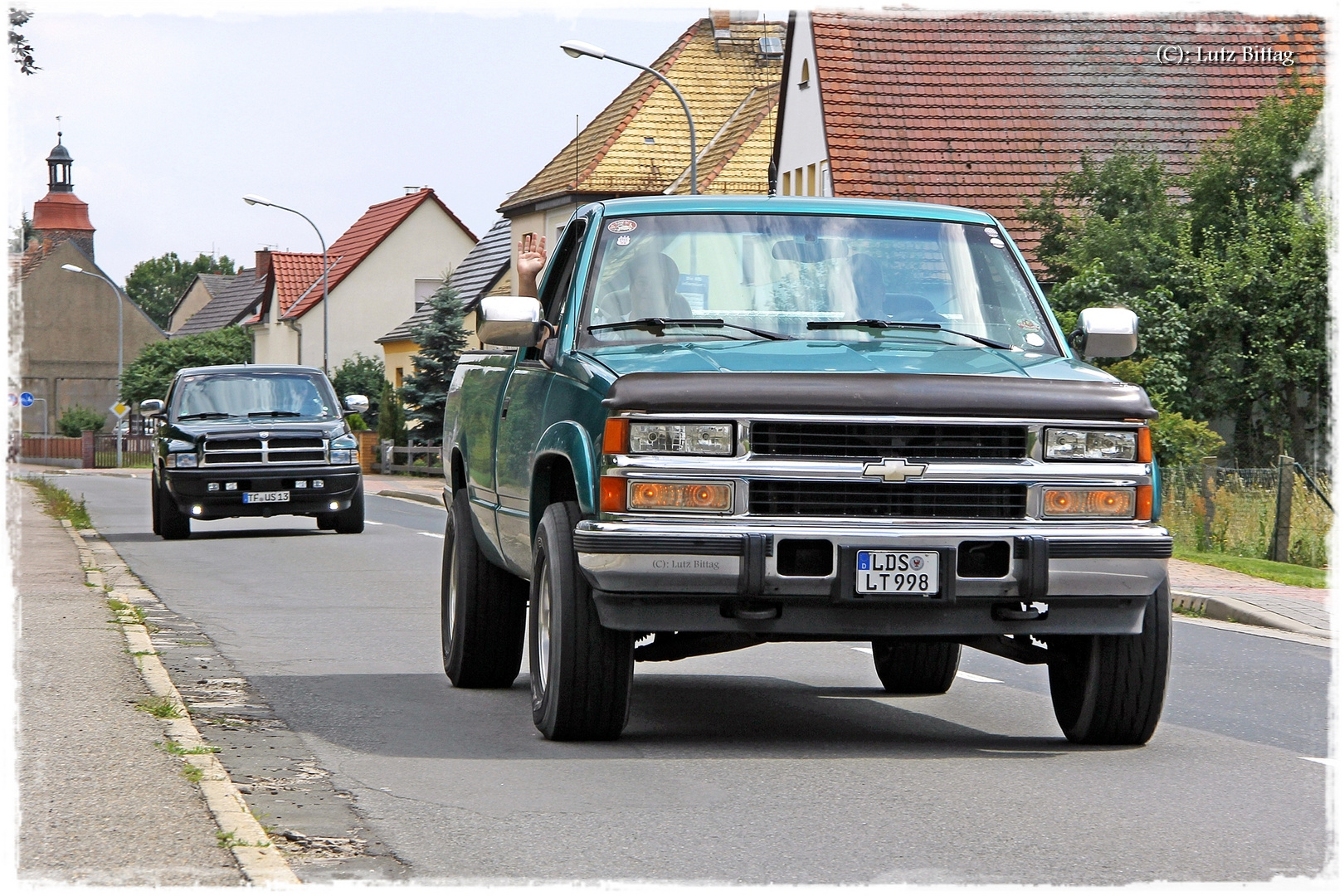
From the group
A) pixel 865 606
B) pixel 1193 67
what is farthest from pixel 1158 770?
pixel 1193 67

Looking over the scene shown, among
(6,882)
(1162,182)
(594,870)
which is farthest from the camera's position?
(1162,182)

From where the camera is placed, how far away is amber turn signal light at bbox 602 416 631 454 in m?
7.15

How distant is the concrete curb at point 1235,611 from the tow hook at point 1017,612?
22.2 ft

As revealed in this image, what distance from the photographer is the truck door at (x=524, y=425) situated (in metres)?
8.33

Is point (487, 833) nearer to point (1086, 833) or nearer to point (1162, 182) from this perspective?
point (1086, 833)

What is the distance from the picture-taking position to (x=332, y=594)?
1559cm

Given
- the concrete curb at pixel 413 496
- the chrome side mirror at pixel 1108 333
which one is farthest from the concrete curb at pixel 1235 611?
the concrete curb at pixel 413 496

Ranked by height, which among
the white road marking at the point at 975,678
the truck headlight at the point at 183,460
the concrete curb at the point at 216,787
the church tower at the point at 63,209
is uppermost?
the church tower at the point at 63,209

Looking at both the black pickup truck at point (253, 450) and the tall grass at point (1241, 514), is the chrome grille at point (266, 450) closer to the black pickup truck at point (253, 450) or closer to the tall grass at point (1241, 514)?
the black pickup truck at point (253, 450)

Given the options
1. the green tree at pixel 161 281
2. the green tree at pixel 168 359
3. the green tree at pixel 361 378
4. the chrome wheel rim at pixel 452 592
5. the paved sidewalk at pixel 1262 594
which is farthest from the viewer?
the green tree at pixel 161 281

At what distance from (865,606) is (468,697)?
2.88 m

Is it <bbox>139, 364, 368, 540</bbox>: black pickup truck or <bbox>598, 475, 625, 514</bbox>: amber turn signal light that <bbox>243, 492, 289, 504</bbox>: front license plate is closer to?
<bbox>139, 364, 368, 540</bbox>: black pickup truck

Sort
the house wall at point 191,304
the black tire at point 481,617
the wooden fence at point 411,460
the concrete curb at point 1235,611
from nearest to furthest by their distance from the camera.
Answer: the black tire at point 481,617 < the concrete curb at point 1235,611 < the wooden fence at point 411,460 < the house wall at point 191,304

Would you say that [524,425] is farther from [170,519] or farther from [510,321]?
[170,519]
